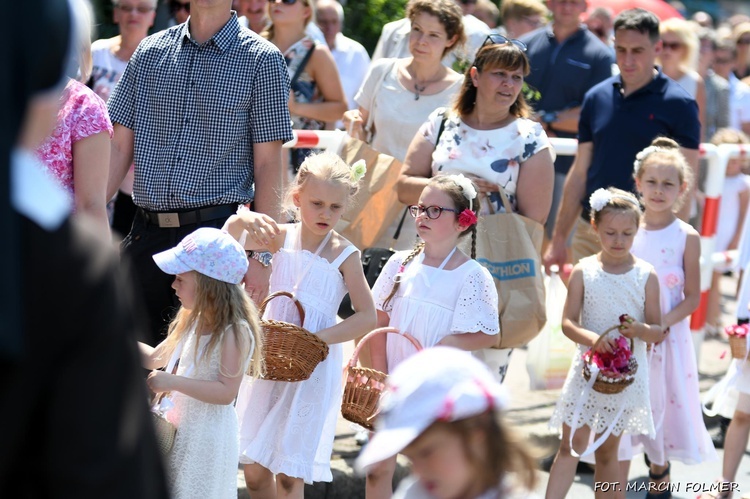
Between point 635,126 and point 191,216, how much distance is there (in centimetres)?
279

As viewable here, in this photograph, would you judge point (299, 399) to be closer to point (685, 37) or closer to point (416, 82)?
point (416, 82)

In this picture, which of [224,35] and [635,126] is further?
[635,126]

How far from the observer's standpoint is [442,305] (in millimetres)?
4590

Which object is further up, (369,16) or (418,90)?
(418,90)

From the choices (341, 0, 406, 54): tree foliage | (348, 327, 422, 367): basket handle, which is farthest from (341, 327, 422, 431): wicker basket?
(341, 0, 406, 54): tree foliage

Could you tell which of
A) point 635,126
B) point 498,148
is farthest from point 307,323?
point 635,126

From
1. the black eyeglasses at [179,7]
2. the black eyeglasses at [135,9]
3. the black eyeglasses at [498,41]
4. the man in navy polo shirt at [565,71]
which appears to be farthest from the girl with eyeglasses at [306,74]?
the man in navy polo shirt at [565,71]

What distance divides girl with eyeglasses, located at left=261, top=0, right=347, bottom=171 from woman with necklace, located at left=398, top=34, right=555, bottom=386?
121 cm

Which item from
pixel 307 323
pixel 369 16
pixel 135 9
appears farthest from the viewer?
pixel 369 16

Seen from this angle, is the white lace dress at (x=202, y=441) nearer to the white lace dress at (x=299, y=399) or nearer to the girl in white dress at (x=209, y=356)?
the girl in white dress at (x=209, y=356)

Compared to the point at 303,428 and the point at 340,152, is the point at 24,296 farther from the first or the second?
the point at 340,152

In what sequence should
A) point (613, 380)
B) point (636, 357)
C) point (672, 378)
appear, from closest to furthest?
point (613, 380) < point (636, 357) < point (672, 378)

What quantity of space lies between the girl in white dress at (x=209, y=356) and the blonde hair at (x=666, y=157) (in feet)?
8.40

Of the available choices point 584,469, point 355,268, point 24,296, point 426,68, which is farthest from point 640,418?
point 24,296
